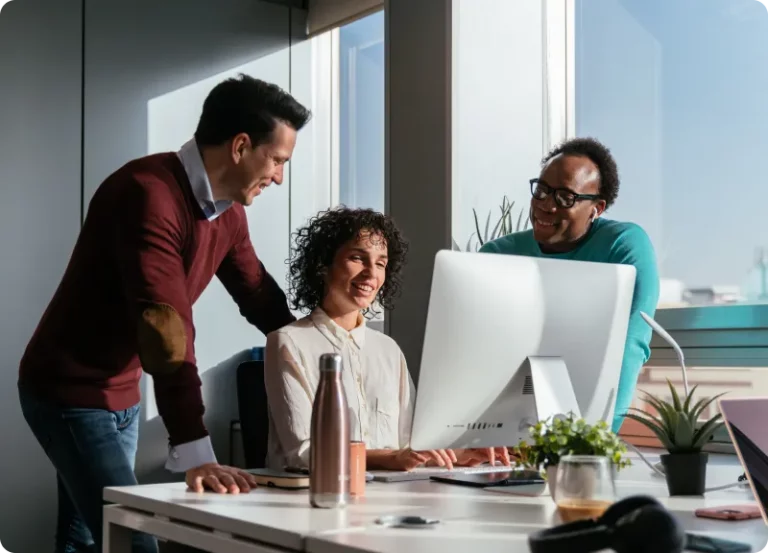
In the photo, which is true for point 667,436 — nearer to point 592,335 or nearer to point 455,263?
point 592,335

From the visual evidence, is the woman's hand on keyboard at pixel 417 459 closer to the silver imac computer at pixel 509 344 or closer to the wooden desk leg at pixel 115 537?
the silver imac computer at pixel 509 344

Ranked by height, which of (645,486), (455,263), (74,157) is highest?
(74,157)

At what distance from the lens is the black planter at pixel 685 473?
1.70m

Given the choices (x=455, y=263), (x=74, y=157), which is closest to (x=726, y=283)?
(x=455, y=263)

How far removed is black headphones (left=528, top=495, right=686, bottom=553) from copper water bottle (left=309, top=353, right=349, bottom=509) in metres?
0.73

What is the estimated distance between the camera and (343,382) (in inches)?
89.7

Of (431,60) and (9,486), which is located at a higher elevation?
(431,60)

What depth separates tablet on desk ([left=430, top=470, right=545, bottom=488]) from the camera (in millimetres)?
1846

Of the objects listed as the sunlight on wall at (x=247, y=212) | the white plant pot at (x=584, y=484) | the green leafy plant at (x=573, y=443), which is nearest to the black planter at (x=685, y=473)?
the green leafy plant at (x=573, y=443)

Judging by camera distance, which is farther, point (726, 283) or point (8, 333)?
point (8, 333)

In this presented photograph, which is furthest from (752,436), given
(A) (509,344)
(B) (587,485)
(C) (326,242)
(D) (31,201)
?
(D) (31,201)

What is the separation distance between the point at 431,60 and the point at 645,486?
2.01 metres

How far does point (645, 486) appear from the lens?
1831 millimetres

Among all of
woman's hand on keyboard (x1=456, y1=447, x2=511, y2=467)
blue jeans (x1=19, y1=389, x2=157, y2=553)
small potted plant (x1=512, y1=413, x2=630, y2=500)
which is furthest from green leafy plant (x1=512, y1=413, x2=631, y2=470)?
blue jeans (x1=19, y1=389, x2=157, y2=553)
